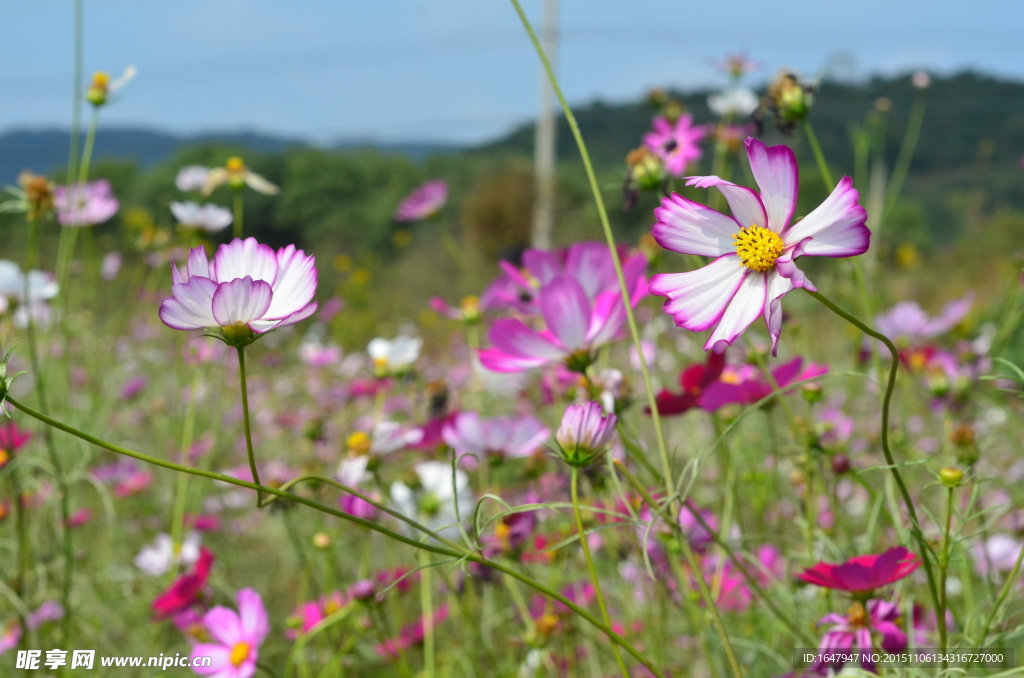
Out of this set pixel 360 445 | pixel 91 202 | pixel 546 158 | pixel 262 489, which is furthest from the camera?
pixel 546 158

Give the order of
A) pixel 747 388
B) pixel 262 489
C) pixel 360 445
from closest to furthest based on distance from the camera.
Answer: pixel 262 489, pixel 747 388, pixel 360 445

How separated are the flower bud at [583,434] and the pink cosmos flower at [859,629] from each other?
203 millimetres

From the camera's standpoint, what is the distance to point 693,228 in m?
0.34

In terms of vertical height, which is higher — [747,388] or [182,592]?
[747,388]

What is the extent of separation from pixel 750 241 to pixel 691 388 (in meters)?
0.25

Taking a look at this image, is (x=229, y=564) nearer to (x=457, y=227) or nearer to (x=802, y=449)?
(x=802, y=449)

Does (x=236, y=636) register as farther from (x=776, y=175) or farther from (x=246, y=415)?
(x=776, y=175)

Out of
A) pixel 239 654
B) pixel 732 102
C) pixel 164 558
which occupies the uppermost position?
pixel 732 102

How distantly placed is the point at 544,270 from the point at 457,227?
29.9ft

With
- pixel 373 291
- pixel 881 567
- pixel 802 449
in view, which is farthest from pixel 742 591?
pixel 373 291

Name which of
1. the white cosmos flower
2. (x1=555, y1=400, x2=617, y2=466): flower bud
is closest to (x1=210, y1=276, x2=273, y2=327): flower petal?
(x1=555, y1=400, x2=617, y2=466): flower bud

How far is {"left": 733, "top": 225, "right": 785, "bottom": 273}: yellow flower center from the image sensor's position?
1.05ft

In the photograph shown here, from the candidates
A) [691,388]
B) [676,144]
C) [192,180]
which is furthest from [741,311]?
[192,180]

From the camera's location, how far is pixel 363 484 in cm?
79
